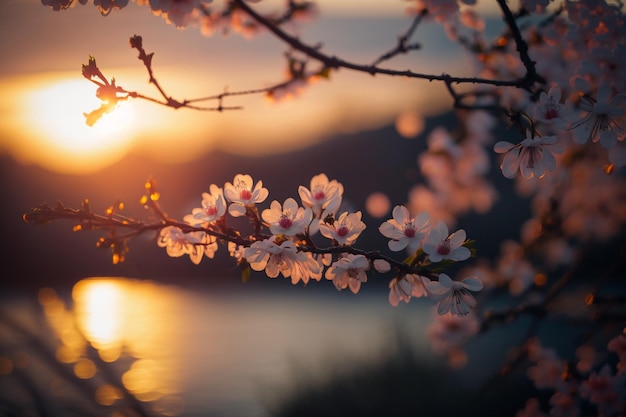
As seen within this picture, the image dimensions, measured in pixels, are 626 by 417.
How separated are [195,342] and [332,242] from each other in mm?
5552

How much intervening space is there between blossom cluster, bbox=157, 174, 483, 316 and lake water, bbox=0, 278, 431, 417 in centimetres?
312

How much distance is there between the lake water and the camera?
16.0 ft

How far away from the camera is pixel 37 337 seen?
21.8 feet

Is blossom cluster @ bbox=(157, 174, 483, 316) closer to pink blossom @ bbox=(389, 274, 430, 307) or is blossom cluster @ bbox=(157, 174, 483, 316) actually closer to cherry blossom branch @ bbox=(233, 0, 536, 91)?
pink blossom @ bbox=(389, 274, 430, 307)

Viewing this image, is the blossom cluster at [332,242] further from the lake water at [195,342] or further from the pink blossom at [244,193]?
the lake water at [195,342]

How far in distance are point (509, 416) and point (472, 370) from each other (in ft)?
3.98

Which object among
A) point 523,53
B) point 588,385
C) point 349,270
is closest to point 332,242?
point 349,270

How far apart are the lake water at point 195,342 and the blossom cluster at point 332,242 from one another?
3123 mm

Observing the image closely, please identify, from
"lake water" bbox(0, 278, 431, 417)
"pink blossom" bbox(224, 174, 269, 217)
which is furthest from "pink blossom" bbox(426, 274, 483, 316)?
"lake water" bbox(0, 278, 431, 417)

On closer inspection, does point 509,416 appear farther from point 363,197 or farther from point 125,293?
point 363,197

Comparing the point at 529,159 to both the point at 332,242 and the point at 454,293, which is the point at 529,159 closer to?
the point at 454,293

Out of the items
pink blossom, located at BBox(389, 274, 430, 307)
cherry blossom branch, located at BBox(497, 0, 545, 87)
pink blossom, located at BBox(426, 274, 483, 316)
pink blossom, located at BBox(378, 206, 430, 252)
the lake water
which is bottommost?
pink blossom, located at BBox(426, 274, 483, 316)

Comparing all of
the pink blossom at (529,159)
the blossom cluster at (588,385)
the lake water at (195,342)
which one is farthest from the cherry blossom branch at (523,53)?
the lake water at (195,342)

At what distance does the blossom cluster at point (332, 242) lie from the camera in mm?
1461
